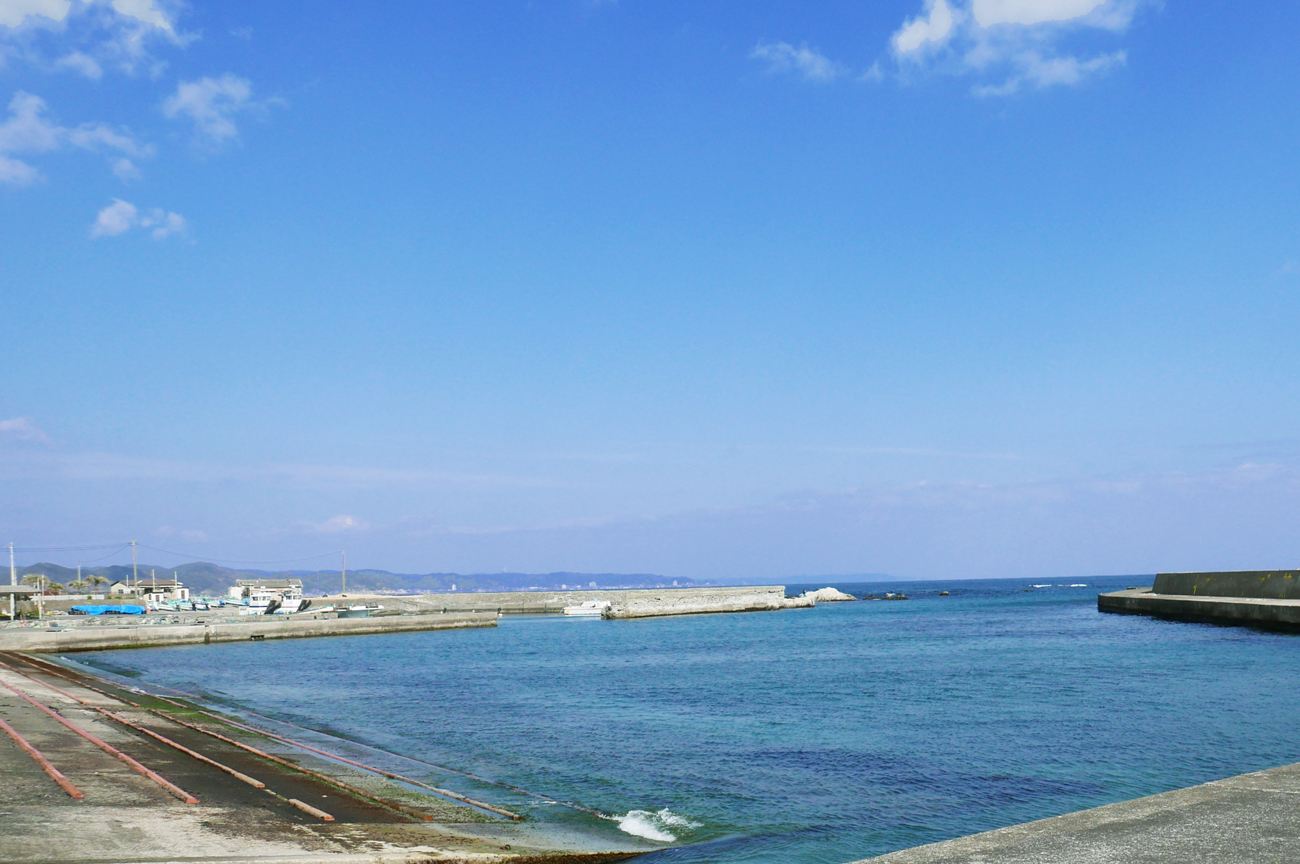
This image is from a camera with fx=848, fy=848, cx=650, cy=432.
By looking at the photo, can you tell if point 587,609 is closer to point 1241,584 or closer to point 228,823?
point 1241,584

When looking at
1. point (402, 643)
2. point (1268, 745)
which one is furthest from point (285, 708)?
point (402, 643)

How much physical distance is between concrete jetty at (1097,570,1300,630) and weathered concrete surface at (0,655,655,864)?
161 feet

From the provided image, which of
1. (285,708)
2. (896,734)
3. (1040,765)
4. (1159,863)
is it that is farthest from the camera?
(285,708)

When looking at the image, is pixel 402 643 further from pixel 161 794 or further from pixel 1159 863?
pixel 1159 863

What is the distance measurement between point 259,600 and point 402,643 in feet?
209

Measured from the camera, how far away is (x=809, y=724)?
23.4m

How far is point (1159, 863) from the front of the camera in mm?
6520

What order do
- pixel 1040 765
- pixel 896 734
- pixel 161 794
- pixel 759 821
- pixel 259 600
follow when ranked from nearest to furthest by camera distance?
pixel 161 794 → pixel 759 821 → pixel 1040 765 → pixel 896 734 → pixel 259 600

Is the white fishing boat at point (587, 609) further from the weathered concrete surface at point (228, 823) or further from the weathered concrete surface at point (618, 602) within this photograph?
the weathered concrete surface at point (228, 823)

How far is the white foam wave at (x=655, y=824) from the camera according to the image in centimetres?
1357

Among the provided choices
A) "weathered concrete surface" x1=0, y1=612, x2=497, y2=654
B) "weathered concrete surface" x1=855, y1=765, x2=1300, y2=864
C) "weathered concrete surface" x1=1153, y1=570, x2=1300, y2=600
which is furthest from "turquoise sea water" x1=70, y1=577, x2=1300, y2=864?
"weathered concrete surface" x1=1153, y1=570, x2=1300, y2=600

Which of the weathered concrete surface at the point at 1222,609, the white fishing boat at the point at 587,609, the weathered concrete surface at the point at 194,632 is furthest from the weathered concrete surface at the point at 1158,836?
the white fishing boat at the point at 587,609

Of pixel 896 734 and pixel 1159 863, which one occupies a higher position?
pixel 1159 863

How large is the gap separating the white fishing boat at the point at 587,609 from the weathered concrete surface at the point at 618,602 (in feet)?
5.88
